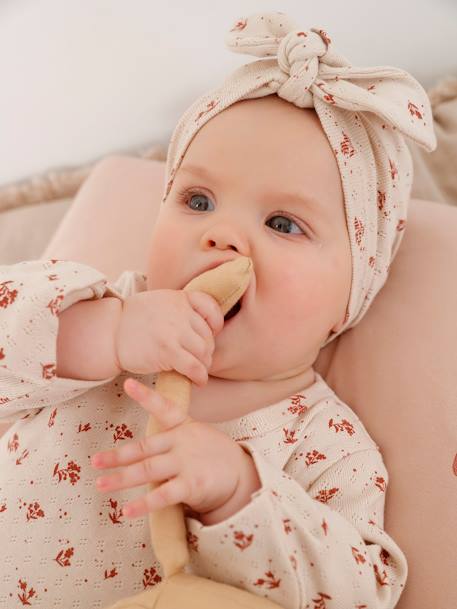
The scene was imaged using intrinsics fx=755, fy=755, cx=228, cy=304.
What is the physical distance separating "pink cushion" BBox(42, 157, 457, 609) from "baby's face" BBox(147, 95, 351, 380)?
0.12 meters

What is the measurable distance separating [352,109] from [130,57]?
81 centimetres

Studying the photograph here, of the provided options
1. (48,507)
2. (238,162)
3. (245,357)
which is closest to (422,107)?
(238,162)

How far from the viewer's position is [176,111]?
160 centimetres

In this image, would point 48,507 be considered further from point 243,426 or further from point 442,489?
point 442,489

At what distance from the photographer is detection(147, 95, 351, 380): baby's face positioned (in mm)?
864

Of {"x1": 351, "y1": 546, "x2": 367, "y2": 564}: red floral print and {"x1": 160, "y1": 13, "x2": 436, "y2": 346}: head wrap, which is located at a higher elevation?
{"x1": 160, "y1": 13, "x2": 436, "y2": 346}: head wrap

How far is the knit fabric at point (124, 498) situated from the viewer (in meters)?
0.73

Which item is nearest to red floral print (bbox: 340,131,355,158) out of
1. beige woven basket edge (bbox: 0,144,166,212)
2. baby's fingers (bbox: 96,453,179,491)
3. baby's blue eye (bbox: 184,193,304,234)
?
baby's blue eye (bbox: 184,193,304,234)

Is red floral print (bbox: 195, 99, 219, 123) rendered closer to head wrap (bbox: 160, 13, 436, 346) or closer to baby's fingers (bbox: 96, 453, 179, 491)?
head wrap (bbox: 160, 13, 436, 346)

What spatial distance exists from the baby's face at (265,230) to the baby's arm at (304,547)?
0.54 ft

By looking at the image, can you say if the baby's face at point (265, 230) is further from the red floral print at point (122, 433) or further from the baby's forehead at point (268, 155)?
the red floral print at point (122, 433)

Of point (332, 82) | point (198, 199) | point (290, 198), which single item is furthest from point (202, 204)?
point (332, 82)

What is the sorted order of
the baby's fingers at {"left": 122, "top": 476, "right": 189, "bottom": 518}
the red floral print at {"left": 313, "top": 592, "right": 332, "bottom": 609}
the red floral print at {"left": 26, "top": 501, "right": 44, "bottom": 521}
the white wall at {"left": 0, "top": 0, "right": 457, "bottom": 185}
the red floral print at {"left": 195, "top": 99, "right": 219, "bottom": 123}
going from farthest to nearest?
the white wall at {"left": 0, "top": 0, "right": 457, "bottom": 185}, the red floral print at {"left": 195, "top": 99, "right": 219, "bottom": 123}, the red floral print at {"left": 26, "top": 501, "right": 44, "bottom": 521}, the red floral print at {"left": 313, "top": 592, "right": 332, "bottom": 609}, the baby's fingers at {"left": 122, "top": 476, "right": 189, "bottom": 518}

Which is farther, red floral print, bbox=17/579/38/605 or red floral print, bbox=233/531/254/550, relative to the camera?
red floral print, bbox=17/579/38/605
